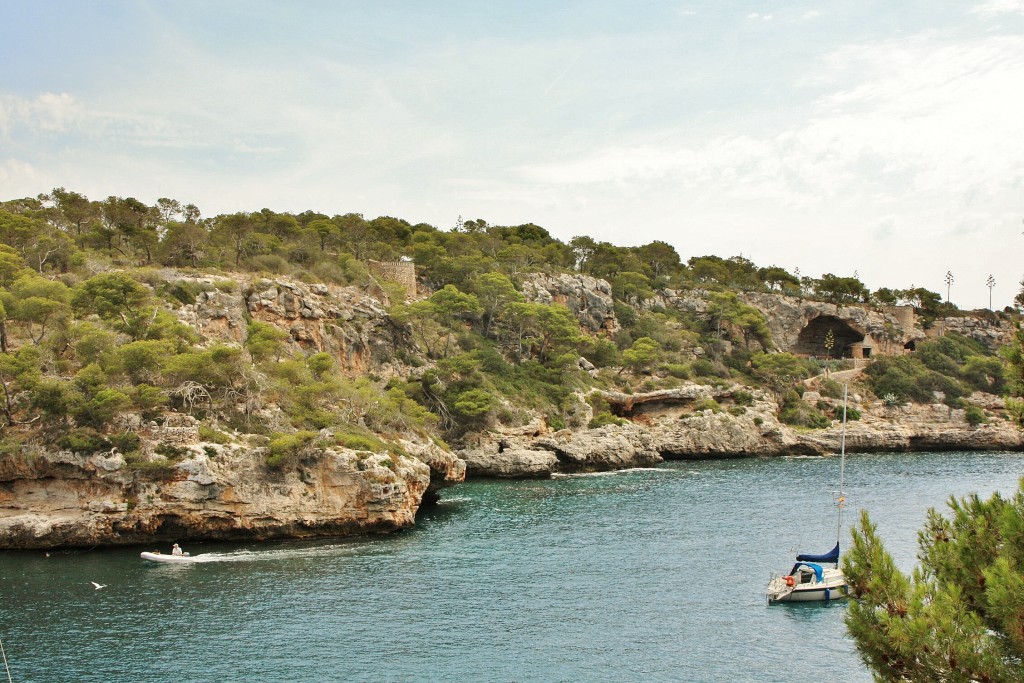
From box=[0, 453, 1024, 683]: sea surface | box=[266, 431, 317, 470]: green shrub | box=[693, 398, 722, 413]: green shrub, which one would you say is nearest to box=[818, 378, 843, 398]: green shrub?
box=[693, 398, 722, 413]: green shrub

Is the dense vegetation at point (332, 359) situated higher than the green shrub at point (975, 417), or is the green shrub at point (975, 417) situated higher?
the dense vegetation at point (332, 359)

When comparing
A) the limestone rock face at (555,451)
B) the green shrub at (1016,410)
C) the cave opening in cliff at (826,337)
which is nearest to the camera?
the green shrub at (1016,410)

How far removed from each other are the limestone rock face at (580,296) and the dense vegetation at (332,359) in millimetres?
1684

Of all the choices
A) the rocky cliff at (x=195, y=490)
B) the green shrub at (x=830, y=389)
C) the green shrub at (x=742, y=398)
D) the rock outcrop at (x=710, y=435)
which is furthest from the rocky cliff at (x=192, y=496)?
the green shrub at (x=830, y=389)

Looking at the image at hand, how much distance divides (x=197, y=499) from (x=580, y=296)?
183 ft

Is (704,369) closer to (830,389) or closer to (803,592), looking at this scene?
(830,389)

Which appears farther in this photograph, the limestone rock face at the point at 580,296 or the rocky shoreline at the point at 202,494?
the limestone rock face at the point at 580,296

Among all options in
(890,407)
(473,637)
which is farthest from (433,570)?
(890,407)

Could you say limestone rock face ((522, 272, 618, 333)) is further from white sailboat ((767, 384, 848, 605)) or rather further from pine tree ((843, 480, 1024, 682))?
pine tree ((843, 480, 1024, 682))

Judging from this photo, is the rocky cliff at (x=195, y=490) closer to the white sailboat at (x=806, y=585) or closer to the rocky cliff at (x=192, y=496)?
the rocky cliff at (x=192, y=496)

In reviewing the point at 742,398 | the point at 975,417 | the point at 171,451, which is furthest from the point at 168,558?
the point at 975,417

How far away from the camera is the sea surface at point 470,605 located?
24453mm

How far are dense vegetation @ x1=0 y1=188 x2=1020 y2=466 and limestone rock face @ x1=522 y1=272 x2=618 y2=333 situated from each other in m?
1.68

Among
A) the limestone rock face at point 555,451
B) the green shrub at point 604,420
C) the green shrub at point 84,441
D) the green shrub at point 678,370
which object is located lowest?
the limestone rock face at point 555,451
